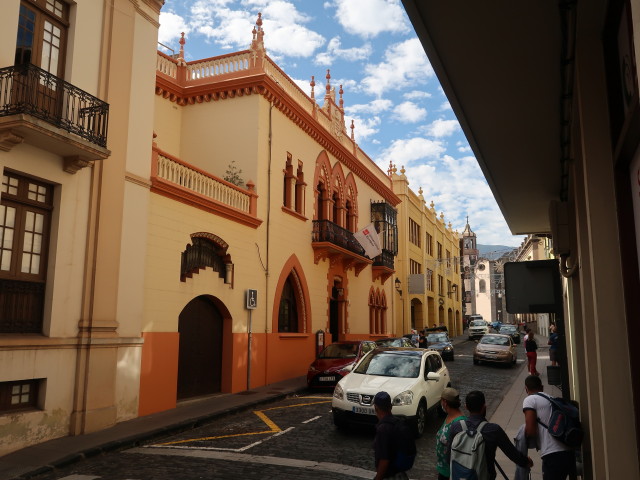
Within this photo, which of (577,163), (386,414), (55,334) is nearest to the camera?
(577,163)

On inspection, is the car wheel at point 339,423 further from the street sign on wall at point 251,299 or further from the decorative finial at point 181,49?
the decorative finial at point 181,49

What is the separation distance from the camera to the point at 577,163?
189 inches

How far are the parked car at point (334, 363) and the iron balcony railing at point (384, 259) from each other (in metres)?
11.4

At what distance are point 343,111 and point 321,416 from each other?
743 inches

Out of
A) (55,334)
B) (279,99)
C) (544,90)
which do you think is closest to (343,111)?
(279,99)

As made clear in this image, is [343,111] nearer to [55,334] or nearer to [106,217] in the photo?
[106,217]

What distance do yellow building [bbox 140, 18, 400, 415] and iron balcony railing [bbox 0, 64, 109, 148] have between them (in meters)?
2.48

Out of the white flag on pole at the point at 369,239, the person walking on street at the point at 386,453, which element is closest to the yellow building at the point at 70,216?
the person walking on street at the point at 386,453

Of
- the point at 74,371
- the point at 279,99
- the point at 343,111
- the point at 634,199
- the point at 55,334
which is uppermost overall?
the point at 343,111

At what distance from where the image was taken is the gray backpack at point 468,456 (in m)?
4.64

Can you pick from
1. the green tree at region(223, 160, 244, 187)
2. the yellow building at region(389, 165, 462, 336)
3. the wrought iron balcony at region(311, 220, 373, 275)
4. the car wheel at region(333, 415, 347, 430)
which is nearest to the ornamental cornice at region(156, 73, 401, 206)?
the green tree at region(223, 160, 244, 187)

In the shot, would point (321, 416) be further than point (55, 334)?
Yes

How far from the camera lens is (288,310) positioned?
21.9 metres

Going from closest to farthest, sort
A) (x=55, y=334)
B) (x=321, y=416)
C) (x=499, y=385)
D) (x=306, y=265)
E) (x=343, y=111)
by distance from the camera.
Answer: (x=55, y=334) < (x=321, y=416) < (x=499, y=385) < (x=306, y=265) < (x=343, y=111)
